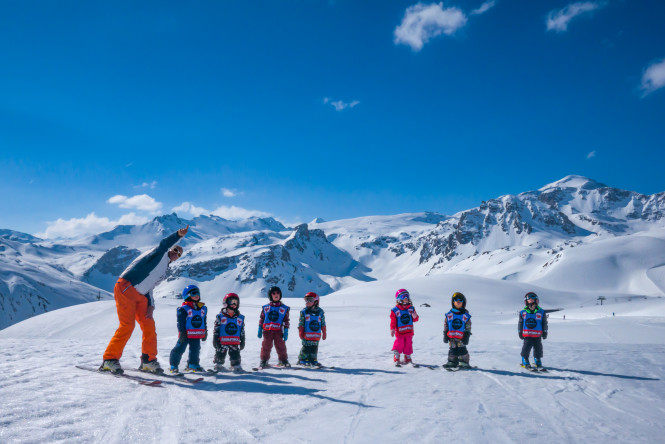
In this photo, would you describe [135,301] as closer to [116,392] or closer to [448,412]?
[116,392]

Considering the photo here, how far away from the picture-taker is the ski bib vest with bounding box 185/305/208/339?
7746 millimetres

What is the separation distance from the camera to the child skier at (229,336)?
27.0 ft

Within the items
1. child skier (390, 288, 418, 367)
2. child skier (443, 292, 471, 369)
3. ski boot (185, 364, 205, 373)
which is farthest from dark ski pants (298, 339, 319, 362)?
child skier (443, 292, 471, 369)

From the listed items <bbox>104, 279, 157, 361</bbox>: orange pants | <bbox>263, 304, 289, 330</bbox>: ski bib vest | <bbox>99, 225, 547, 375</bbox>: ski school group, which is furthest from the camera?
<bbox>263, 304, 289, 330</bbox>: ski bib vest

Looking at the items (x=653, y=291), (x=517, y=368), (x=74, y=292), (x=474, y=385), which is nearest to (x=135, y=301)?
(x=474, y=385)

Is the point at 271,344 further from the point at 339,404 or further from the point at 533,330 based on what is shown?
the point at 533,330

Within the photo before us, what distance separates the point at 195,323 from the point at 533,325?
7777mm

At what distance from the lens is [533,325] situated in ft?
29.9

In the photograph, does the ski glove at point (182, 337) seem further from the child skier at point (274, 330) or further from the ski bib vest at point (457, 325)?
the ski bib vest at point (457, 325)

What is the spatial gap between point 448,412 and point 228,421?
3.09 m

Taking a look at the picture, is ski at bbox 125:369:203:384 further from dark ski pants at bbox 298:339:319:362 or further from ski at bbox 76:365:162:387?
dark ski pants at bbox 298:339:319:362

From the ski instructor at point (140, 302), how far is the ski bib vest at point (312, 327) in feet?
11.1

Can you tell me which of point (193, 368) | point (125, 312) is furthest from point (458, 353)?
point (125, 312)

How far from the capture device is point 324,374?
8.19 metres
